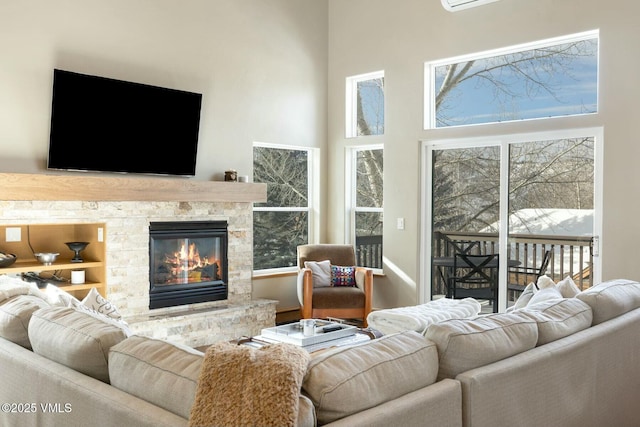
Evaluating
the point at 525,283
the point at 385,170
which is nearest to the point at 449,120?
the point at 385,170

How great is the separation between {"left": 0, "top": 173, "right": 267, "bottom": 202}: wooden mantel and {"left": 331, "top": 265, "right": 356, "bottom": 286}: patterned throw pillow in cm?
109

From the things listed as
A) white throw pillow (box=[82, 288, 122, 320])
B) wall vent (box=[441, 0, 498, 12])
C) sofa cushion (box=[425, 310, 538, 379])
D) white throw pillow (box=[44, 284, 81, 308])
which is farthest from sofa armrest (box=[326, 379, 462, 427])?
wall vent (box=[441, 0, 498, 12])

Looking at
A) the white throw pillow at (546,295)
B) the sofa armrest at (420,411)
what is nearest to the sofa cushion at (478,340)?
the sofa armrest at (420,411)

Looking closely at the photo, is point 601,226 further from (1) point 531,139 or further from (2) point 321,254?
(2) point 321,254

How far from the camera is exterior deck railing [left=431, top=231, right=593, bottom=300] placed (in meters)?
5.54

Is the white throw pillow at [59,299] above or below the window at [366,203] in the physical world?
below

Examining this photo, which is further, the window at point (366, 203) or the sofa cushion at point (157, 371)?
the window at point (366, 203)

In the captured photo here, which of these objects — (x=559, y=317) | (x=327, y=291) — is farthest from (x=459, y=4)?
(x=559, y=317)

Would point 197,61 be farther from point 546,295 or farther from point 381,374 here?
point 381,374

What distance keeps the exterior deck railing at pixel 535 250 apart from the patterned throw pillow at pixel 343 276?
87 centimetres

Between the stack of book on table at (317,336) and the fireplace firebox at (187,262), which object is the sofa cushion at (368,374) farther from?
the fireplace firebox at (187,262)

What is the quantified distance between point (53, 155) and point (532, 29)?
4.43m

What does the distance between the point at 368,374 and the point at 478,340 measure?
21.4 inches

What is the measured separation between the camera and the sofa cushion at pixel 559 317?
8.34 feet
